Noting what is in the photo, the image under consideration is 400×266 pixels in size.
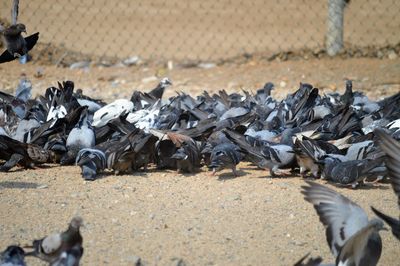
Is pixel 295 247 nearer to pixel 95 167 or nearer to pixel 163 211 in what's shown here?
pixel 163 211

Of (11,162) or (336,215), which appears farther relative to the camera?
(11,162)

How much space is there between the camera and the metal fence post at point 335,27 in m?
12.1

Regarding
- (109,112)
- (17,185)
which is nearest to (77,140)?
(17,185)

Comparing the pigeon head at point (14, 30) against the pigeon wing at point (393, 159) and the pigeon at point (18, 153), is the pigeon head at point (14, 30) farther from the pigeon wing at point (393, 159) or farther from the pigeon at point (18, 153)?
the pigeon wing at point (393, 159)

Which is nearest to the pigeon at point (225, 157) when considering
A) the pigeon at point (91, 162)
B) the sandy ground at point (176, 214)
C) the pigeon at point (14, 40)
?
the sandy ground at point (176, 214)

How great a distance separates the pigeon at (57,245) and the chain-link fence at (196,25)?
8949 millimetres

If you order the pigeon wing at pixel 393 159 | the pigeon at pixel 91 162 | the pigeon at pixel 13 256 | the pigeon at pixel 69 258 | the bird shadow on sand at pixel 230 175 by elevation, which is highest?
the pigeon wing at pixel 393 159

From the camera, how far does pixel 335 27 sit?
12258 millimetres

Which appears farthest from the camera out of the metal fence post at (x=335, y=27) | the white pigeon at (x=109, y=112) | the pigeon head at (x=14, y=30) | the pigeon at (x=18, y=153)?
the metal fence post at (x=335, y=27)

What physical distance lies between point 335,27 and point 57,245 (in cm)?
894

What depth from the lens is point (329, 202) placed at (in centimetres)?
448

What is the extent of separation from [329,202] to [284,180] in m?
1.86

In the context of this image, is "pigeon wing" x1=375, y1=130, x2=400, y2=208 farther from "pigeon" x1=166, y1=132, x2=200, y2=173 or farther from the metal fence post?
the metal fence post

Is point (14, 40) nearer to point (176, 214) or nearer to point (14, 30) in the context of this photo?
point (14, 30)
